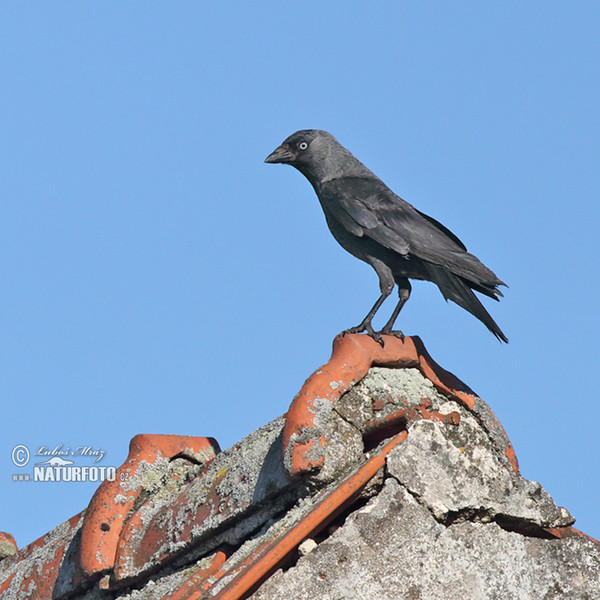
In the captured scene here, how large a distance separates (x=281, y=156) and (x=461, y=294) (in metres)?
1.88

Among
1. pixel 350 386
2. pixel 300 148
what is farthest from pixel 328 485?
pixel 300 148

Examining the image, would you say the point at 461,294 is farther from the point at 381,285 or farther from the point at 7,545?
the point at 7,545

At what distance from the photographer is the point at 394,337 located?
4.18 m

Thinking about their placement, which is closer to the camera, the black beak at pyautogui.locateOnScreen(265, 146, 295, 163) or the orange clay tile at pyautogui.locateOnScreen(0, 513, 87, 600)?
the orange clay tile at pyautogui.locateOnScreen(0, 513, 87, 600)

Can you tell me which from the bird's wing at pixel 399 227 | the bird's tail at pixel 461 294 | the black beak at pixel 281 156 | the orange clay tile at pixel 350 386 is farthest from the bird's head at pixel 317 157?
the orange clay tile at pixel 350 386

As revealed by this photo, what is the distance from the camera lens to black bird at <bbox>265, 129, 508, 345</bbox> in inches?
203

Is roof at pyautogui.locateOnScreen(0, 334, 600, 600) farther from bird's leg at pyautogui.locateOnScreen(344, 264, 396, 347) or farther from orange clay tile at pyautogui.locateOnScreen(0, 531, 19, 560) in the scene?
orange clay tile at pyautogui.locateOnScreen(0, 531, 19, 560)

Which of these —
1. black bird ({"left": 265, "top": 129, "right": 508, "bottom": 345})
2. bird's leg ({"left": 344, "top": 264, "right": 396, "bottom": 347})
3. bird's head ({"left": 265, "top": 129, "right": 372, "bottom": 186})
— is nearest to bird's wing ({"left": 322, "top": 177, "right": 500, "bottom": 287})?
black bird ({"left": 265, "top": 129, "right": 508, "bottom": 345})

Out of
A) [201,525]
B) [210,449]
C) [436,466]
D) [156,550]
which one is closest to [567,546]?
[436,466]

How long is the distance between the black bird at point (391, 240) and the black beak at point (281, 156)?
8.5 inches

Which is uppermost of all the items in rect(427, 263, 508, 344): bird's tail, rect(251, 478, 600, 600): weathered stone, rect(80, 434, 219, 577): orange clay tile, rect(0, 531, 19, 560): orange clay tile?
rect(0, 531, 19, 560): orange clay tile

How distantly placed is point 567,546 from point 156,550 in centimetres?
170

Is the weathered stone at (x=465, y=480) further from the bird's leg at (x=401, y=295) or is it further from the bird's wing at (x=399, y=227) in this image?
the bird's leg at (x=401, y=295)

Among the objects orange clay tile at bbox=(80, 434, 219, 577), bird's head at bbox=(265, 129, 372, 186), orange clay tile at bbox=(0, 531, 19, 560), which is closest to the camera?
orange clay tile at bbox=(80, 434, 219, 577)
